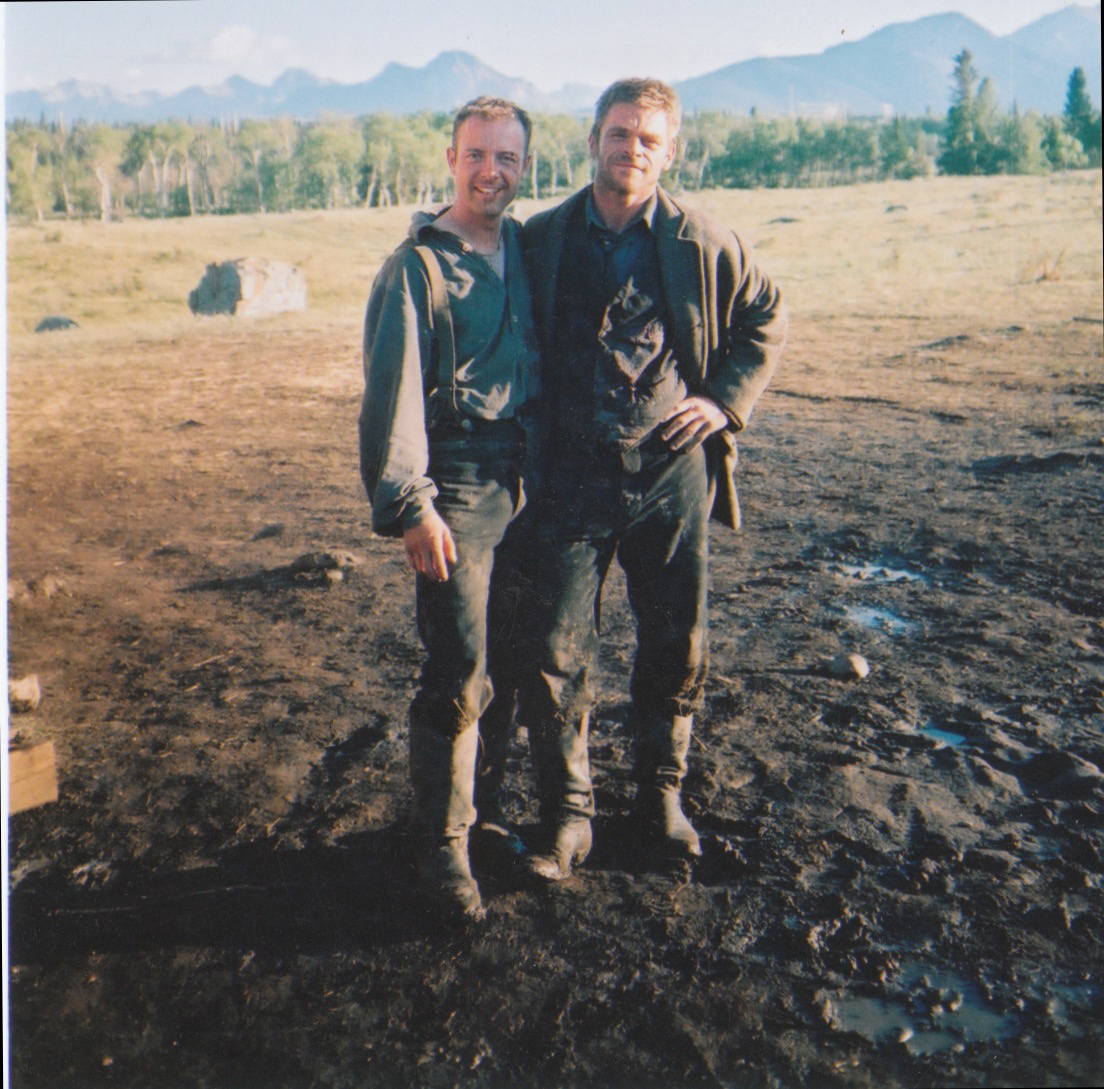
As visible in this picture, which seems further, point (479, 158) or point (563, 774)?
point (563, 774)

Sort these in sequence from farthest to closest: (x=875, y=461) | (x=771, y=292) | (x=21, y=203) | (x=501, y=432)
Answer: (x=21, y=203)
(x=875, y=461)
(x=771, y=292)
(x=501, y=432)

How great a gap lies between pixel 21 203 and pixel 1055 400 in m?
59.9

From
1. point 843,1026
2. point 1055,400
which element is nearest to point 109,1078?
point 843,1026

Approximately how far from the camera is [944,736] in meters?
3.63

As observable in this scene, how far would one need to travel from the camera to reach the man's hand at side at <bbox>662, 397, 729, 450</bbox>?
8.95 feet

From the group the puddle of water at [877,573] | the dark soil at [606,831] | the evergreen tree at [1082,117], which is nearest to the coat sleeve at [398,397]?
the dark soil at [606,831]

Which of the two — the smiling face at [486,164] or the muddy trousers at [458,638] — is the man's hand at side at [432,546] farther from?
the smiling face at [486,164]

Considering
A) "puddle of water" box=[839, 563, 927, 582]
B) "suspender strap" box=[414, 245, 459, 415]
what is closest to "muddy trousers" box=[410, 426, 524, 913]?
"suspender strap" box=[414, 245, 459, 415]

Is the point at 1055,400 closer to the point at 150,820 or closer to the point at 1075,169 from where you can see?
the point at 150,820

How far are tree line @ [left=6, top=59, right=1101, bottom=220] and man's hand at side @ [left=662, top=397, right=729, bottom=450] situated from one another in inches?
2014

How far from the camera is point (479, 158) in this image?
2.46 metres

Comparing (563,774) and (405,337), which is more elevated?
(405,337)

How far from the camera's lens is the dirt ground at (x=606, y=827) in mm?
2260

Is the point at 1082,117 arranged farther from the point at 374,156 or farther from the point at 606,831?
the point at 606,831
